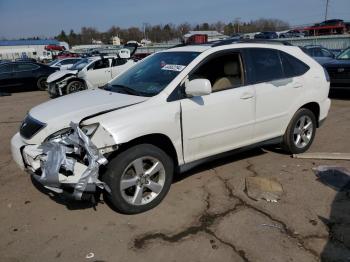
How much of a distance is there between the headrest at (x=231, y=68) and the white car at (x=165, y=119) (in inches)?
0.5

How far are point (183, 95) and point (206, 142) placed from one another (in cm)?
64

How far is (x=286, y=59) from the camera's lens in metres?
5.35

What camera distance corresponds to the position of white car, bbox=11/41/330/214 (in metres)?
3.63

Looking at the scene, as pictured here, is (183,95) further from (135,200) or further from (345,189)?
(345,189)

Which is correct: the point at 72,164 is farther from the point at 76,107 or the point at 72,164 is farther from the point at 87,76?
the point at 87,76

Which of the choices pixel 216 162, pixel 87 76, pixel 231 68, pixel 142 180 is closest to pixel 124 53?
pixel 87 76

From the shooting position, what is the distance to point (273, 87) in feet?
16.4

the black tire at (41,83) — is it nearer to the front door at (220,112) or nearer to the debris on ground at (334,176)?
the front door at (220,112)

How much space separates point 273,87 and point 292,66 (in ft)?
2.05

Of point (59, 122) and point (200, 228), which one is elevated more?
point (59, 122)

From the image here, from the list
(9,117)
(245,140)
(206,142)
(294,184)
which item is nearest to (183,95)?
(206,142)

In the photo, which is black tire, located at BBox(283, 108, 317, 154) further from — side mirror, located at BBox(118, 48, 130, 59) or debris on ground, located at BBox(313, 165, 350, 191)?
side mirror, located at BBox(118, 48, 130, 59)

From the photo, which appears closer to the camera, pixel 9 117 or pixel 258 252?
pixel 258 252

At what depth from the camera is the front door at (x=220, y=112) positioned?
4246 mm
